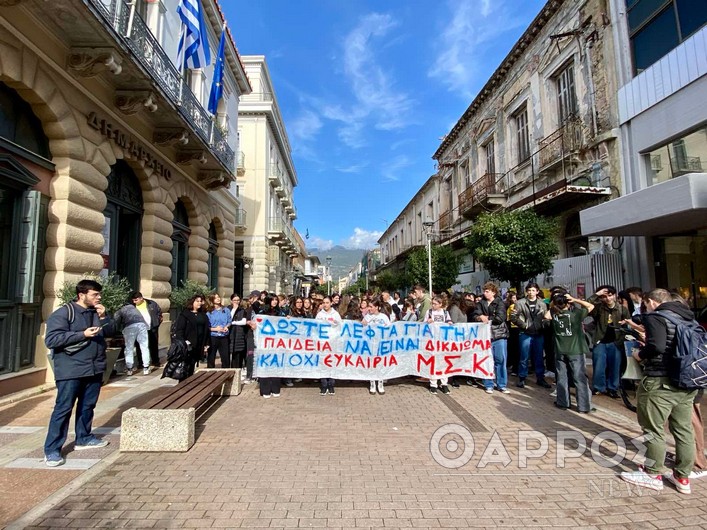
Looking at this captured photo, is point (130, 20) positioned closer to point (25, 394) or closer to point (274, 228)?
point (25, 394)

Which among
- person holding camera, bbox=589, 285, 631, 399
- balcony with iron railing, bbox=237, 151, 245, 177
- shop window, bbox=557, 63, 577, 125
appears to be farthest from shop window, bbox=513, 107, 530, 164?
balcony with iron railing, bbox=237, 151, 245, 177

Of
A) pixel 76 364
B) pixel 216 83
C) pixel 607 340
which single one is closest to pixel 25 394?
pixel 76 364

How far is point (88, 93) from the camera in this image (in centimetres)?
783

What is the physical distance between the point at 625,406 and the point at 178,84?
40.6 ft

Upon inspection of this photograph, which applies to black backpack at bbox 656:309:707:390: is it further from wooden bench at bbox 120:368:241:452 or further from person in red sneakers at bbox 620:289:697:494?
wooden bench at bbox 120:368:241:452

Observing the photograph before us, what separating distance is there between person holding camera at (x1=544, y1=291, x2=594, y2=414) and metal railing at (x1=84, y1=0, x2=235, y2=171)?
356 inches

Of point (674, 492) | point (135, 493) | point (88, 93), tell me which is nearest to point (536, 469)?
point (674, 492)

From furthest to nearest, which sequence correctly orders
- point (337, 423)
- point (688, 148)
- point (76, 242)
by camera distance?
point (688, 148) → point (76, 242) → point (337, 423)

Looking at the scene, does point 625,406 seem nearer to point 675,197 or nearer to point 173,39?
point 675,197

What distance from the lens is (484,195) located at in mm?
20438

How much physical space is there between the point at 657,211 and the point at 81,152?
11.9m

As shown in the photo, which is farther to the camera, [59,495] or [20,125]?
[20,125]

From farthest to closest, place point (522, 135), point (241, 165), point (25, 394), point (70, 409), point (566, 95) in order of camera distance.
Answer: point (241, 165)
point (522, 135)
point (566, 95)
point (25, 394)
point (70, 409)

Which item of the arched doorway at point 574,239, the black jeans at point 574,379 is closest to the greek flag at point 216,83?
the black jeans at point 574,379
